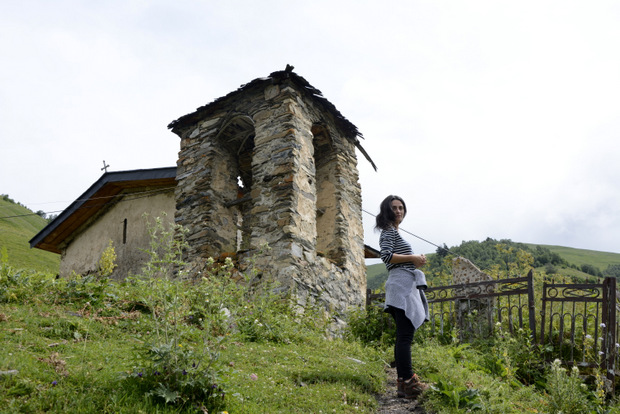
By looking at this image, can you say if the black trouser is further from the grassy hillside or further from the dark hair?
the grassy hillside

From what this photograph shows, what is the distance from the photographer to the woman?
12.3 feet

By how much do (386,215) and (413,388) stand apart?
60.6 inches

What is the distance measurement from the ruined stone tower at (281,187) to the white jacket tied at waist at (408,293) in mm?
2890

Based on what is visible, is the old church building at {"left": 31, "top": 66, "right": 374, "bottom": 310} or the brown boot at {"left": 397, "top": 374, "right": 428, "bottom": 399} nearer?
the brown boot at {"left": 397, "top": 374, "right": 428, "bottom": 399}

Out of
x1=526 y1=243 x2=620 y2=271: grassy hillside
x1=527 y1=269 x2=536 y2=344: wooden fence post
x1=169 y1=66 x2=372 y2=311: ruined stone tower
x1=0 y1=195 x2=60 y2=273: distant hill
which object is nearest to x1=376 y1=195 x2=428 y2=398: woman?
x1=527 y1=269 x2=536 y2=344: wooden fence post

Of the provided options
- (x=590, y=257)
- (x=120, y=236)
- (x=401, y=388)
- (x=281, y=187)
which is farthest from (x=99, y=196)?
(x=590, y=257)

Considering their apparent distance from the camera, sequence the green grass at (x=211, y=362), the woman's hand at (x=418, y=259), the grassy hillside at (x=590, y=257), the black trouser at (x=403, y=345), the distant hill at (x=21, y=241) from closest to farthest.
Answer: the green grass at (x=211, y=362) < the black trouser at (x=403, y=345) < the woman's hand at (x=418, y=259) < the distant hill at (x=21, y=241) < the grassy hillside at (x=590, y=257)

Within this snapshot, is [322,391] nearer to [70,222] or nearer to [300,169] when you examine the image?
[300,169]

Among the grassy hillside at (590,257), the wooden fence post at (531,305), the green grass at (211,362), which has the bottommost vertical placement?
the green grass at (211,362)

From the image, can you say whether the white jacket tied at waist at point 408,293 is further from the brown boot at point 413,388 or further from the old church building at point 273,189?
the old church building at point 273,189

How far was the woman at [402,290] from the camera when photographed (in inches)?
148

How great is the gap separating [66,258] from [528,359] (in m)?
13.3

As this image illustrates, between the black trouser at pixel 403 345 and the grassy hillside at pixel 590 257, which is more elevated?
the grassy hillside at pixel 590 257

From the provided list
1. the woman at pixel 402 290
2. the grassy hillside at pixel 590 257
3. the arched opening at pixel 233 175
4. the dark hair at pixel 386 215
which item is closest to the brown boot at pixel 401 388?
the woman at pixel 402 290
